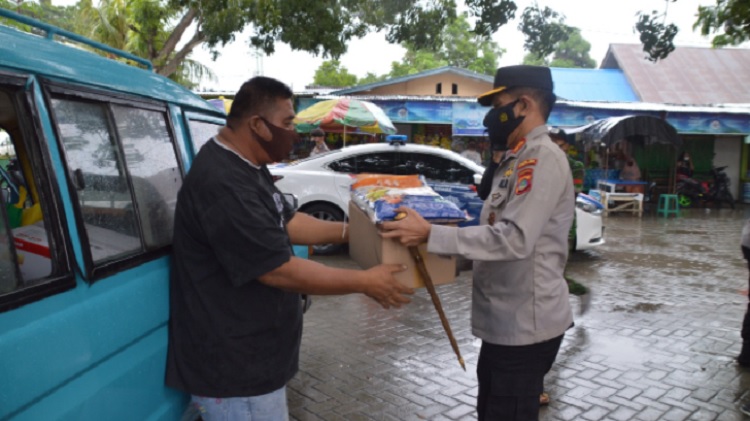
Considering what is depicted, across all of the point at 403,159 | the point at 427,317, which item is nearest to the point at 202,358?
the point at 427,317

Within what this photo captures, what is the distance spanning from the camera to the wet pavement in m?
3.81

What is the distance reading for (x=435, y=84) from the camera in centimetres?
2052

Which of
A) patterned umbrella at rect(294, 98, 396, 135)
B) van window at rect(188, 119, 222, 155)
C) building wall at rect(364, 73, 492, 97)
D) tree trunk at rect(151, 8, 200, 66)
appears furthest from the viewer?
building wall at rect(364, 73, 492, 97)

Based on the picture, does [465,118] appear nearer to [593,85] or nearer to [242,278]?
[593,85]

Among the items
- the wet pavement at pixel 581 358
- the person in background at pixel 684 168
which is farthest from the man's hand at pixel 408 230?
the person in background at pixel 684 168

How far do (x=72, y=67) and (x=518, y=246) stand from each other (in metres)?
1.69

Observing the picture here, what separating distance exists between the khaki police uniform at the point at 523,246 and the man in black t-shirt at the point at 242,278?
0.38m

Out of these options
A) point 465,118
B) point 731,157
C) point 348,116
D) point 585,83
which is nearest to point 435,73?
point 465,118

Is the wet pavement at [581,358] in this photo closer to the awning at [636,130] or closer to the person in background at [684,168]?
the awning at [636,130]

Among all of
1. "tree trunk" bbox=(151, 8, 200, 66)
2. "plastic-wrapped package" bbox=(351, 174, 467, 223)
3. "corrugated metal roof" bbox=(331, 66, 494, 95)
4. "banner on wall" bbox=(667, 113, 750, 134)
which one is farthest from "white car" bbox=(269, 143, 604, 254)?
"corrugated metal roof" bbox=(331, 66, 494, 95)

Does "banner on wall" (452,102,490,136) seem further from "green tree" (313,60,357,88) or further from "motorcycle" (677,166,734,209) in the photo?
"green tree" (313,60,357,88)

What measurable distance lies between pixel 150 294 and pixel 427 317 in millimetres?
4074

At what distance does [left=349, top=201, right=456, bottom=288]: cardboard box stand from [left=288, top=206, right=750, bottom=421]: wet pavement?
1.74m

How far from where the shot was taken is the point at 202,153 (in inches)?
76.1
